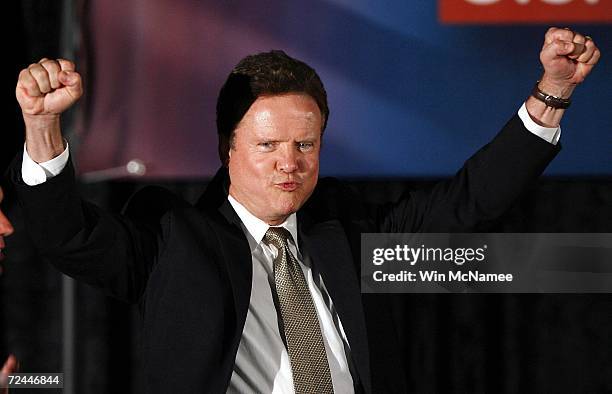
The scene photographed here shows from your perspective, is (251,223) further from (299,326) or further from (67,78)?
(67,78)

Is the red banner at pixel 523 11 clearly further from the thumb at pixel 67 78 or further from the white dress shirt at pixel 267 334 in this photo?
the thumb at pixel 67 78

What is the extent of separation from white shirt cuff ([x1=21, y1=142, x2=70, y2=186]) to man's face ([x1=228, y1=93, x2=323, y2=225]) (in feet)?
1.14

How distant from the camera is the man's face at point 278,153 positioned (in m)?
1.70

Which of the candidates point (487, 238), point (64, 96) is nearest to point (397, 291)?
point (487, 238)

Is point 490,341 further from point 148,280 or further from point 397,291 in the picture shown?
point 148,280

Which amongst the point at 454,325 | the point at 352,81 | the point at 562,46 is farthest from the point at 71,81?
the point at 454,325

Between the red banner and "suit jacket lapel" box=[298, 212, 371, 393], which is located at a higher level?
the red banner

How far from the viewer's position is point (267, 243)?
176 cm

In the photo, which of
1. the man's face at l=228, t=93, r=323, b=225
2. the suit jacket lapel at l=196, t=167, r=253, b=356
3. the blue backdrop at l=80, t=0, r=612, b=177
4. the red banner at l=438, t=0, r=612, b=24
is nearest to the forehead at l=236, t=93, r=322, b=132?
the man's face at l=228, t=93, r=323, b=225

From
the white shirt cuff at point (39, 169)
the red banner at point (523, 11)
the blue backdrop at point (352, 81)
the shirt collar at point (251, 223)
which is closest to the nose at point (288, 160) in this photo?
the shirt collar at point (251, 223)

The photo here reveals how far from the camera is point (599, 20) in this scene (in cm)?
252

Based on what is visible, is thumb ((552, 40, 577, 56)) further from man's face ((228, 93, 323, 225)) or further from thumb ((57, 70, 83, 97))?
thumb ((57, 70, 83, 97))

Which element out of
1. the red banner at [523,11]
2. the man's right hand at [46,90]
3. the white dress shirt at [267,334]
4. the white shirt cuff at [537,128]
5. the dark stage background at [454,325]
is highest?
the red banner at [523,11]

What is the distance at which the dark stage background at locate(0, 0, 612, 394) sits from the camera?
2732 millimetres
